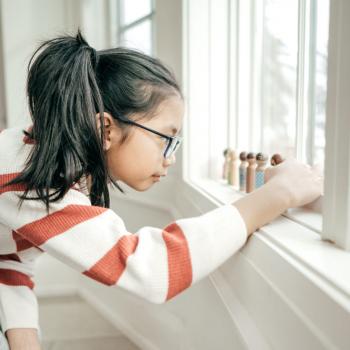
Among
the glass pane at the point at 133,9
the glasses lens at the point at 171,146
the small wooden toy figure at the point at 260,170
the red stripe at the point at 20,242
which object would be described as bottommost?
the red stripe at the point at 20,242

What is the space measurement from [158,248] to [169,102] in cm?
33

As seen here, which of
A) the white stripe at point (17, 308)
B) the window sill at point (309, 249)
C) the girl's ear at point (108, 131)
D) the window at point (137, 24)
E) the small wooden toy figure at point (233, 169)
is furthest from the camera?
the window at point (137, 24)

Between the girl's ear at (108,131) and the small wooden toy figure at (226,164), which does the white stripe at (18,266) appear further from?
the small wooden toy figure at (226,164)

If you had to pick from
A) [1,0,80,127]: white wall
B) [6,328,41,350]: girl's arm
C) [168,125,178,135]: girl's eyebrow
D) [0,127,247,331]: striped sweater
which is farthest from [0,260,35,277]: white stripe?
[1,0,80,127]: white wall

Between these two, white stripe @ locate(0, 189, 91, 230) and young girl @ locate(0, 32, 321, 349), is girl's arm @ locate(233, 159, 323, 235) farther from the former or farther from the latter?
white stripe @ locate(0, 189, 91, 230)

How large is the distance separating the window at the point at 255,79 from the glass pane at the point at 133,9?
30.8 inches

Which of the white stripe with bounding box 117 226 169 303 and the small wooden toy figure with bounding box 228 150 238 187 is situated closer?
the white stripe with bounding box 117 226 169 303

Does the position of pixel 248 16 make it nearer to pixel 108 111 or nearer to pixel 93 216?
pixel 108 111

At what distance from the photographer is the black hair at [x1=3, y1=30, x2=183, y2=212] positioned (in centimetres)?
83

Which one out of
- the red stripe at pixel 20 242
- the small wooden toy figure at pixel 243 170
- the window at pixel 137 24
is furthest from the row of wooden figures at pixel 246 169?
the window at pixel 137 24

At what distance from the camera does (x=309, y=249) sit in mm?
655

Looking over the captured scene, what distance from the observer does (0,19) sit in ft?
8.73

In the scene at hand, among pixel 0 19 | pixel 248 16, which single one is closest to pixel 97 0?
pixel 0 19

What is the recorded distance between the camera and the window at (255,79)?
3.23ft
